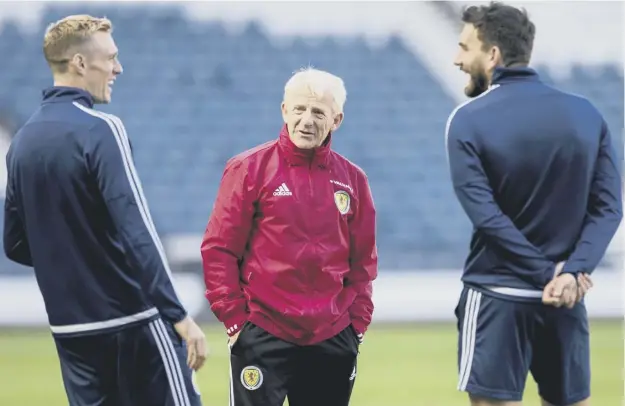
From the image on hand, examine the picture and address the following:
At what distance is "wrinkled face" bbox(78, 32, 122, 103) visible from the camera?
289 centimetres

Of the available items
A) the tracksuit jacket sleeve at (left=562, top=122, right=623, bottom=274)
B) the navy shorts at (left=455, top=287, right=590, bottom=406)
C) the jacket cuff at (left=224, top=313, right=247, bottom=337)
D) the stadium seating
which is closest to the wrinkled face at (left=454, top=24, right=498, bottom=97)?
the tracksuit jacket sleeve at (left=562, top=122, right=623, bottom=274)

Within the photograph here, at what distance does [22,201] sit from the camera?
285 centimetres

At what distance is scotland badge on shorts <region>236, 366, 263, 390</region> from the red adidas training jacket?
0.34 ft

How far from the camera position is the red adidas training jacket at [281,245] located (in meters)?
2.83

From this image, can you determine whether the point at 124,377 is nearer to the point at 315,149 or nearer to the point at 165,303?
the point at 165,303

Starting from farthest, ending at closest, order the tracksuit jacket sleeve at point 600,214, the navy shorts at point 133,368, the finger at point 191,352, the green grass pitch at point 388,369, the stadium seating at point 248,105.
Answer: the stadium seating at point 248,105
the green grass pitch at point 388,369
the tracksuit jacket sleeve at point 600,214
the navy shorts at point 133,368
the finger at point 191,352

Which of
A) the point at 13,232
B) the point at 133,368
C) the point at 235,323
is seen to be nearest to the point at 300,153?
the point at 235,323

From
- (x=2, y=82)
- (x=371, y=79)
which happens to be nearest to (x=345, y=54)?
(x=371, y=79)

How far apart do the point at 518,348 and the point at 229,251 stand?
860 mm

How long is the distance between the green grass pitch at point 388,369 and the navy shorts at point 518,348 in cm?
225

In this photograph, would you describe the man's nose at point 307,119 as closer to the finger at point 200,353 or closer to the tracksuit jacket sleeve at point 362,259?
the tracksuit jacket sleeve at point 362,259

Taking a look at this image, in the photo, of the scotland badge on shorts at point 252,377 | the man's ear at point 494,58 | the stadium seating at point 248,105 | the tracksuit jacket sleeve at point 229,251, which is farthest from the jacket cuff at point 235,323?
the stadium seating at point 248,105

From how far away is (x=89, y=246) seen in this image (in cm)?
279

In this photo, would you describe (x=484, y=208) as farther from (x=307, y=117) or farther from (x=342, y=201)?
(x=307, y=117)
